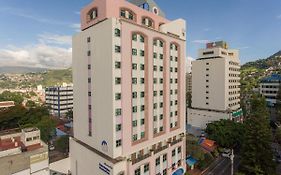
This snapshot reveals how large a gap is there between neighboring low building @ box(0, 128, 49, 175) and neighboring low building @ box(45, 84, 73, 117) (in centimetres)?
8689

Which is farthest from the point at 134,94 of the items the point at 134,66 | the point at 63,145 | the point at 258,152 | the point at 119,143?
the point at 63,145

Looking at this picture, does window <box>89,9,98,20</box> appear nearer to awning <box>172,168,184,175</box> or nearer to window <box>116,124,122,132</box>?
window <box>116,124,122,132</box>

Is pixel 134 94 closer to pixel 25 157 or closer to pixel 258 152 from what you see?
pixel 25 157

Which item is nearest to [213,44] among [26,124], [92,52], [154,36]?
[154,36]

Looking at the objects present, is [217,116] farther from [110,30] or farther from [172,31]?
[110,30]

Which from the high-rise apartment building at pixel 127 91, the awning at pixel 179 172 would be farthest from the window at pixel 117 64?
the awning at pixel 179 172

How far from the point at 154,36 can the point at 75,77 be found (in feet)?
66.6

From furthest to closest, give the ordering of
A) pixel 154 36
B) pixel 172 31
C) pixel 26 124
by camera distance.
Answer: pixel 26 124, pixel 172 31, pixel 154 36

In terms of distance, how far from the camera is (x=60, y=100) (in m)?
122

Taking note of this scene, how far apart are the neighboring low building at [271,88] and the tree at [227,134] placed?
159ft

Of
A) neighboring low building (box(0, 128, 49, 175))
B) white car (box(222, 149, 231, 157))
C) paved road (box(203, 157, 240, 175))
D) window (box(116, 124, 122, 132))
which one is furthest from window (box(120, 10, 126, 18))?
white car (box(222, 149, 231, 157))

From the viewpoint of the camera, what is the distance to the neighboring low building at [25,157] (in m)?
33.0

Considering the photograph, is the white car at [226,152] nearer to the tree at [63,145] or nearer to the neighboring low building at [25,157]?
the tree at [63,145]

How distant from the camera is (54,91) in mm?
123438
